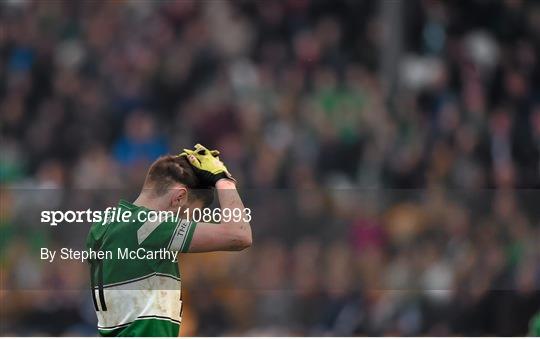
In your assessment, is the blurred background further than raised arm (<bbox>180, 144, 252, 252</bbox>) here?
Yes

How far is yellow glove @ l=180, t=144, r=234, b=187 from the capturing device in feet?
14.1

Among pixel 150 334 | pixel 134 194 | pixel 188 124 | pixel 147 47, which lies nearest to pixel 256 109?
pixel 188 124

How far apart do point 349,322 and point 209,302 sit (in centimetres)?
103

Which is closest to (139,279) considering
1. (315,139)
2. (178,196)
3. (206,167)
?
(178,196)

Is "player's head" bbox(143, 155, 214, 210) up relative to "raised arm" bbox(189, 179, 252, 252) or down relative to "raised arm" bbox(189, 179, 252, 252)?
up

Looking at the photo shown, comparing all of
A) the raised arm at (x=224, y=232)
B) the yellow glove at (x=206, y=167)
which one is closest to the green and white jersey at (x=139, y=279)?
the raised arm at (x=224, y=232)

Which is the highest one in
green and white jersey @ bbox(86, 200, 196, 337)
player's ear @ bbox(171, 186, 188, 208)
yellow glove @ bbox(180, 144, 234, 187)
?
yellow glove @ bbox(180, 144, 234, 187)

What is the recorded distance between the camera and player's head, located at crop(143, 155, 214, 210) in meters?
4.31

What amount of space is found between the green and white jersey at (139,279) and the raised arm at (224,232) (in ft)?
0.12

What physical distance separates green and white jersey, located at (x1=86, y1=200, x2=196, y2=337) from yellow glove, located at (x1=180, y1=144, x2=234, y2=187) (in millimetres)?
164

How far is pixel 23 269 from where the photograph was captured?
588cm

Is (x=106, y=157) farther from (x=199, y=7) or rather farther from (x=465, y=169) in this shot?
(x=465, y=169)

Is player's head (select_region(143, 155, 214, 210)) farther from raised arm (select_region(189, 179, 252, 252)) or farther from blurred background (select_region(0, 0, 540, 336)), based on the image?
blurred background (select_region(0, 0, 540, 336))

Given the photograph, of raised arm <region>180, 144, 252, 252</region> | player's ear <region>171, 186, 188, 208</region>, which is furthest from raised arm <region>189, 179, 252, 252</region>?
player's ear <region>171, 186, 188, 208</region>
